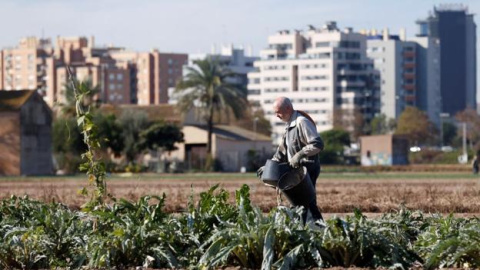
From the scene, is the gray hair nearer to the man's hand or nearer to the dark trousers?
the man's hand

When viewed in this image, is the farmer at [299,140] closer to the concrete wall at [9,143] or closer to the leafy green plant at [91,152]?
the leafy green plant at [91,152]

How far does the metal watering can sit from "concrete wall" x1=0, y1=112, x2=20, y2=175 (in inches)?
2733

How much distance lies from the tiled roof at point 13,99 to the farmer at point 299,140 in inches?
2795

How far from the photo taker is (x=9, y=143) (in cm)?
8581

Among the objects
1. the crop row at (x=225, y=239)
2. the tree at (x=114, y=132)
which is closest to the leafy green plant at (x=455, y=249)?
the crop row at (x=225, y=239)

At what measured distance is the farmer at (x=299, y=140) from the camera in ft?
52.5

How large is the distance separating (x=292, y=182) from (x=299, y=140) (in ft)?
2.39

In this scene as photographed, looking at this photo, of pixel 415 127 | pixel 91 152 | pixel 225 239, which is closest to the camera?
pixel 225 239

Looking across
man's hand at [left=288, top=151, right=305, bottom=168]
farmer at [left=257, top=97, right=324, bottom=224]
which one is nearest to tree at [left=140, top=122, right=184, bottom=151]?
farmer at [left=257, top=97, right=324, bottom=224]

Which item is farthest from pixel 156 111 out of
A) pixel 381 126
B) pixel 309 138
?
pixel 309 138

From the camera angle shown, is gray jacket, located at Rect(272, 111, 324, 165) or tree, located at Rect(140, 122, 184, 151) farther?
tree, located at Rect(140, 122, 184, 151)

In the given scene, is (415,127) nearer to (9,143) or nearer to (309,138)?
(9,143)

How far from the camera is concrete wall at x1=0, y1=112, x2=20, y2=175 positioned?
277 ft

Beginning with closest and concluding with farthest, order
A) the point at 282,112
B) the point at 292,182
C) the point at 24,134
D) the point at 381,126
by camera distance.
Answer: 1. the point at 292,182
2. the point at 282,112
3. the point at 24,134
4. the point at 381,126
